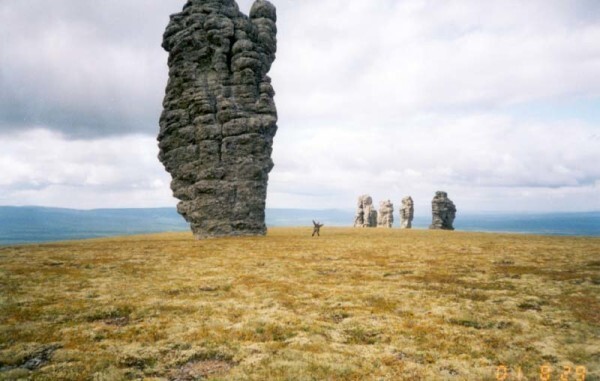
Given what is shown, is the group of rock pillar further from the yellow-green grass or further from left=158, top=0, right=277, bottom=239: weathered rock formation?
the yellow-green grass

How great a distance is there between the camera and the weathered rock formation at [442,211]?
125 m

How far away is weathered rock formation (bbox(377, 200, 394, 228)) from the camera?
151875mm

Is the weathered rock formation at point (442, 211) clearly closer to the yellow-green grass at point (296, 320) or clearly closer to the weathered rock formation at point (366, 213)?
the weathered rock formation at point (366, 213)

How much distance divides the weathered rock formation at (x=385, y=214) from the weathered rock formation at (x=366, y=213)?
17.8 ft

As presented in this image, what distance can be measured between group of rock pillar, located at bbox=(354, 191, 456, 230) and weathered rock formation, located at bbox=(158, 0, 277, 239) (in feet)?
255

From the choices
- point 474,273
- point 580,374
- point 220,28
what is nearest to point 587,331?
point 580,374

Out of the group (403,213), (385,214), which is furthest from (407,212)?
(385,214)

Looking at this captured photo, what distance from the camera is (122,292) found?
23281 millimetres

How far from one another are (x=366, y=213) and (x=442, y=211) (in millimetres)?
31791

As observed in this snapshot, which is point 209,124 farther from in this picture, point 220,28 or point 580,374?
point 580,374

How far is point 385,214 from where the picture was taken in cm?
15325
